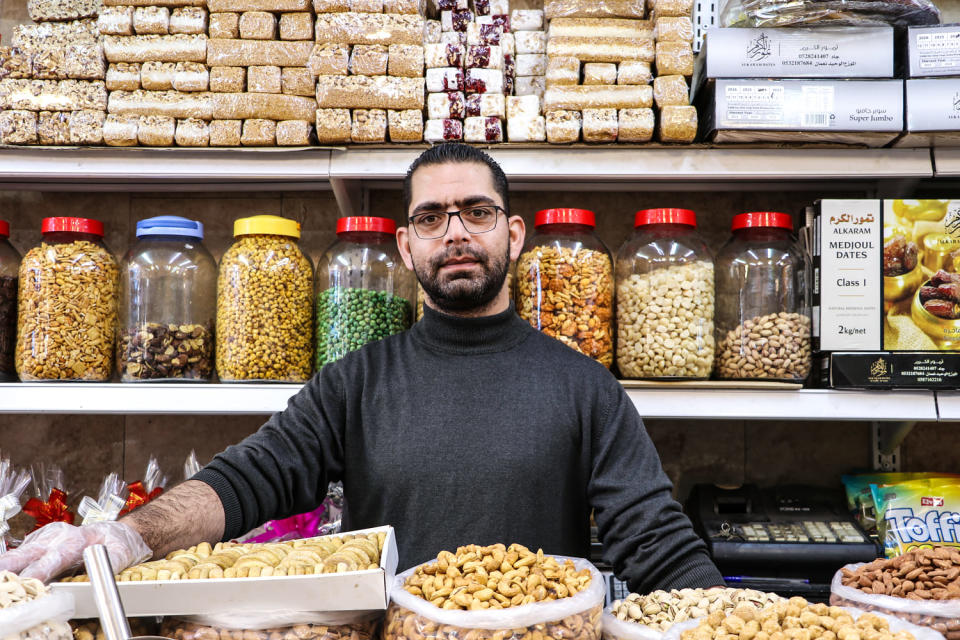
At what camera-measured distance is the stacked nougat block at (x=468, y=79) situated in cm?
156

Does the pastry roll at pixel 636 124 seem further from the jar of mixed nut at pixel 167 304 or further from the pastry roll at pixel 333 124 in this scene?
the jar of mixed nut at pixel 167 304

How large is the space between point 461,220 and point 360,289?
340 millimetres

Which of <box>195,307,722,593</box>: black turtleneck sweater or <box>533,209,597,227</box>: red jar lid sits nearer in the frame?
<box>195,307,722,593</box>: black turtleneck sweater

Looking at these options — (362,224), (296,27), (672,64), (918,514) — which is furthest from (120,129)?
(918,514)

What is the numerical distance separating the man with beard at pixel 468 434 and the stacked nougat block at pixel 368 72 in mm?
157

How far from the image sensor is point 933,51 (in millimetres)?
1500

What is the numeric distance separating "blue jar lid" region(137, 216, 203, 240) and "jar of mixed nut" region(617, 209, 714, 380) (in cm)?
90

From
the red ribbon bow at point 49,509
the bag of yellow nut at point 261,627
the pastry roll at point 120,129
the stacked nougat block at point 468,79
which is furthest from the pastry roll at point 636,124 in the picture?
the red ribbon bow at point 49,509

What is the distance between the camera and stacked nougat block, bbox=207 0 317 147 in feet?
5.12

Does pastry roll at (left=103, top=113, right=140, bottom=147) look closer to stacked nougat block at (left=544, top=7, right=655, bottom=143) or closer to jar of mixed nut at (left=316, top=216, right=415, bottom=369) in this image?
jar of mixed nut at (left=316, top=216, right=415, bottom=369)

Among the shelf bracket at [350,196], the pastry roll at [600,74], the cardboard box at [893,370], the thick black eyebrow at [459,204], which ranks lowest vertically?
the cardboard box at [893,370]

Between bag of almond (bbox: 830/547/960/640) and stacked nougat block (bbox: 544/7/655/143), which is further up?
stacked nougat block (bbox: 544/7/655/143)

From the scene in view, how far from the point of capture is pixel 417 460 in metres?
1.35

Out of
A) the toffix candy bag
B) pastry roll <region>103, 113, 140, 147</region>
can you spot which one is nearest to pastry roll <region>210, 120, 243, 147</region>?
pastry roll <region>103, 113, 140, 147</region>
